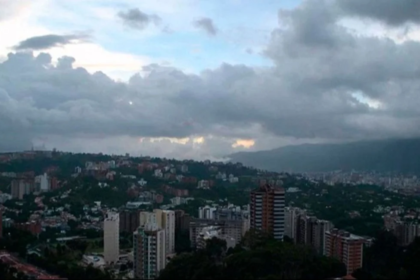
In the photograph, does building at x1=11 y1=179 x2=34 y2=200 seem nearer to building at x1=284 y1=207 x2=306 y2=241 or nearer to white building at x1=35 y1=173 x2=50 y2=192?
white building at x1=35 y1=173 x2=50 y2=192

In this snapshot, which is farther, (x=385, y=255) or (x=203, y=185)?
(x=203, y=185)

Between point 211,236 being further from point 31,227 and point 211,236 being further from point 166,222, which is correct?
point 31,227

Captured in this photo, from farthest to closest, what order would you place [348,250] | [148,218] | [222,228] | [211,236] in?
[222,228], [148,218], [211,236], [348,250]

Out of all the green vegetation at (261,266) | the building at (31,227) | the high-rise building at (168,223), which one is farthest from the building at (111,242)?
the building at (31,227)

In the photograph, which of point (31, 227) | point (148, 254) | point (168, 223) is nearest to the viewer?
point (148, 254)

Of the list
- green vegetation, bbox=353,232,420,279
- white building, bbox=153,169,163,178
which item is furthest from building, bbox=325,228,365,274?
white building, bbox=153,169,163,178

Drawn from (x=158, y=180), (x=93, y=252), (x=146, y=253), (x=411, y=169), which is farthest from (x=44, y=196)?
(x=411, y=169)

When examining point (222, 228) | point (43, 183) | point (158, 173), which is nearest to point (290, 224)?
point (222, 228)
